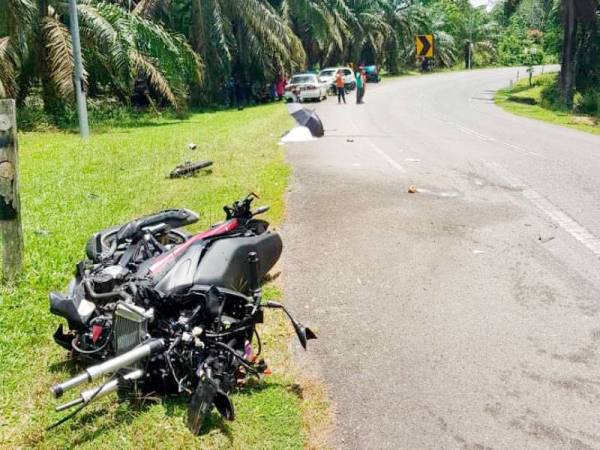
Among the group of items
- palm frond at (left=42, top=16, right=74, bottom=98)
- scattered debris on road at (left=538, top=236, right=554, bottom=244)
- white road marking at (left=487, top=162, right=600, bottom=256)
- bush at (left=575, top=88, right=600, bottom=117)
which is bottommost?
bush at (left=575, top=88, right=600, bottom=117)

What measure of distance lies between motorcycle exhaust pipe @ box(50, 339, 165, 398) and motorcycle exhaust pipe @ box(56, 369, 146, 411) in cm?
9

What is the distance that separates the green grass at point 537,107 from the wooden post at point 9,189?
749 inches

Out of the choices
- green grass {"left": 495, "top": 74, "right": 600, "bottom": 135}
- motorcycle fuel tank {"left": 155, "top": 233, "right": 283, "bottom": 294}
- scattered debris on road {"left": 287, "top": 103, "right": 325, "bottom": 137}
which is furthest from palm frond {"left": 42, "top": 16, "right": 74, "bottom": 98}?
green grass {"left": 495, "top": 74, "right": 600, "bottom": 135}

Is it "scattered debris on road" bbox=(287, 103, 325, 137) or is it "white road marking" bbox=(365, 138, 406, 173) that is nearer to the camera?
"white road marking" bbox=(365, 138, 406, 173)

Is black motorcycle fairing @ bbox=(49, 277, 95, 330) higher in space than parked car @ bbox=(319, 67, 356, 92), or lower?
higher

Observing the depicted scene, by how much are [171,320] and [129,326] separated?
264 mm

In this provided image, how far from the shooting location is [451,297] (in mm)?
5816

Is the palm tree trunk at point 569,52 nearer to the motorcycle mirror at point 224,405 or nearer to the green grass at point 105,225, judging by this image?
the green grass at point 105,225

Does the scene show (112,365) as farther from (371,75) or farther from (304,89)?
(371,75)

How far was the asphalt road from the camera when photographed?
3.98m

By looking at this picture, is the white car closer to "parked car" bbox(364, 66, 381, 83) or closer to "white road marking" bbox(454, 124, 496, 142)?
"white road marking" bbox(454, 124, 496, 142)

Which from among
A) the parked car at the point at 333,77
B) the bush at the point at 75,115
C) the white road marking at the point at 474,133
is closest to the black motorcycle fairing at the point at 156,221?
the white road marking at the point at 474,133

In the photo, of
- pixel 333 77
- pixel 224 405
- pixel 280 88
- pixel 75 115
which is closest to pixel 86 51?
pixel 75 115

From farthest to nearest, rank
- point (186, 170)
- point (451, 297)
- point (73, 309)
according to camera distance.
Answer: point (186, 170) → point (451, 297) → point (73, 309)
